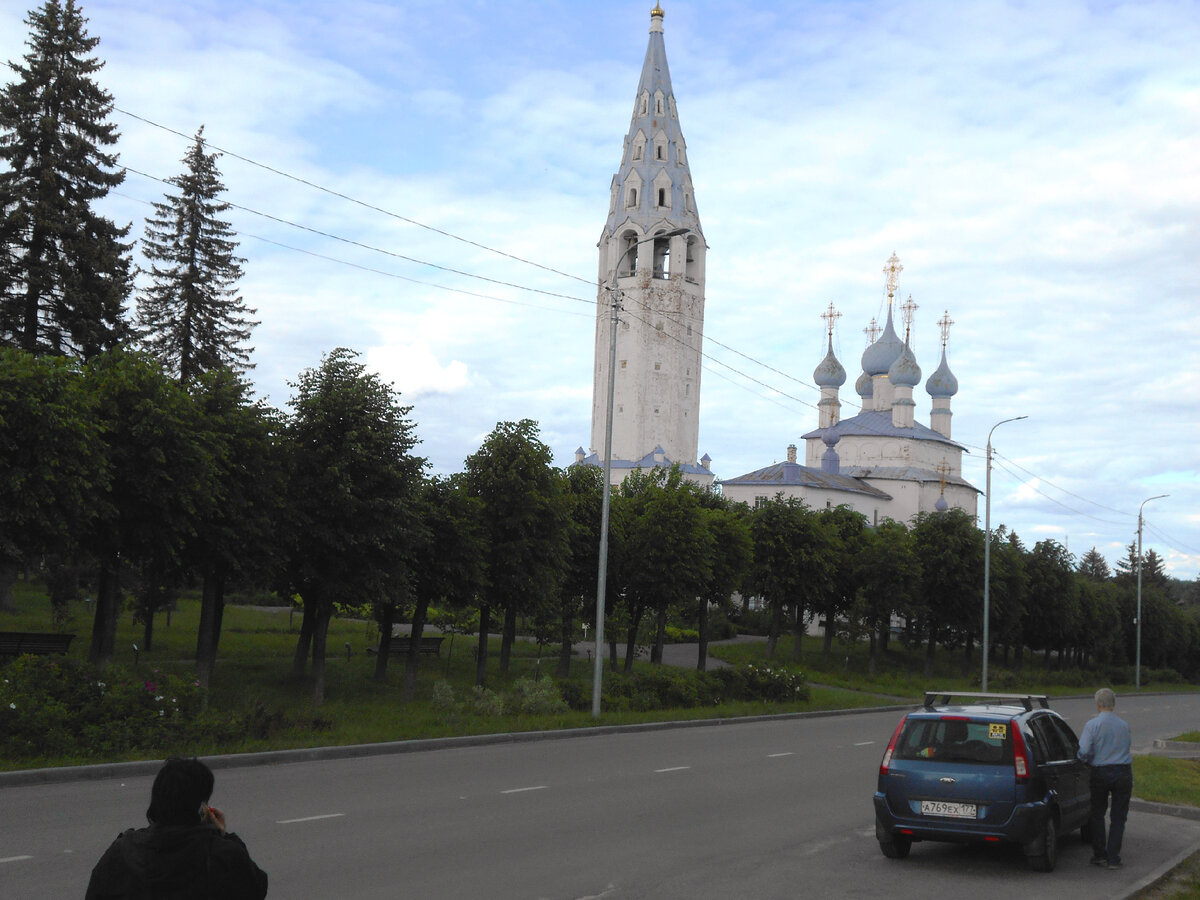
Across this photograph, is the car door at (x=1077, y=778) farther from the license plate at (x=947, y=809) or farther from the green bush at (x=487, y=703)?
the green bush at (x=487, y=703)

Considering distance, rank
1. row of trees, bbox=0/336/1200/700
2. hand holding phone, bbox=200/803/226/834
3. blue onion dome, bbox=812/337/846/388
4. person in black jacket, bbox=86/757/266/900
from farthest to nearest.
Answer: blue onion dome, bbox=812/337/846/388
row of trees, bbox=0/336/1200/700
hand holding phone, bbox=200/803/226/834
person in black jacket, bbox=86/757/266/900

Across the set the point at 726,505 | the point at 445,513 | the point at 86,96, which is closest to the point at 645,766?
the point at 445,513

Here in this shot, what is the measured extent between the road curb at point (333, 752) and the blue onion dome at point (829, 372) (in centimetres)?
7915

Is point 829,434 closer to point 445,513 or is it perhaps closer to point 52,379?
point 445,513

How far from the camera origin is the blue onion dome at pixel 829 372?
104m

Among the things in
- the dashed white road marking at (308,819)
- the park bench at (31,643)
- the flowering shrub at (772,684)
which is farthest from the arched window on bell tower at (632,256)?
the dashed white road marking at (308,819)

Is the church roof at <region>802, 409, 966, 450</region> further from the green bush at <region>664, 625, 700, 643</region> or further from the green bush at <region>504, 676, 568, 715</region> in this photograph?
the green bush at <region>504, 676, 568, 715</region>

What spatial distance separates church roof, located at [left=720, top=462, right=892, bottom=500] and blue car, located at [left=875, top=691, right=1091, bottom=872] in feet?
252

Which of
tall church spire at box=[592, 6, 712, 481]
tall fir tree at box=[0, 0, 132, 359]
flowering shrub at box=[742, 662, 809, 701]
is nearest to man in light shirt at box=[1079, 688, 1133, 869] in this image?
flowering shrub at box=[742, 662, 809, 701]

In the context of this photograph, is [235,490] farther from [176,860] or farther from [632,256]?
[632,256]

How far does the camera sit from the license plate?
10494mm

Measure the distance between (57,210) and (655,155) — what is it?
63.8m

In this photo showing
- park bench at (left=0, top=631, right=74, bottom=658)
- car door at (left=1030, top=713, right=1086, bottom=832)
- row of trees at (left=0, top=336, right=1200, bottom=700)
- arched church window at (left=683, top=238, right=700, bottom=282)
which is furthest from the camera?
arched church window at (left=683, top=238, right=700, bottom=282)

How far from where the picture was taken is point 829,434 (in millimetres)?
99875
